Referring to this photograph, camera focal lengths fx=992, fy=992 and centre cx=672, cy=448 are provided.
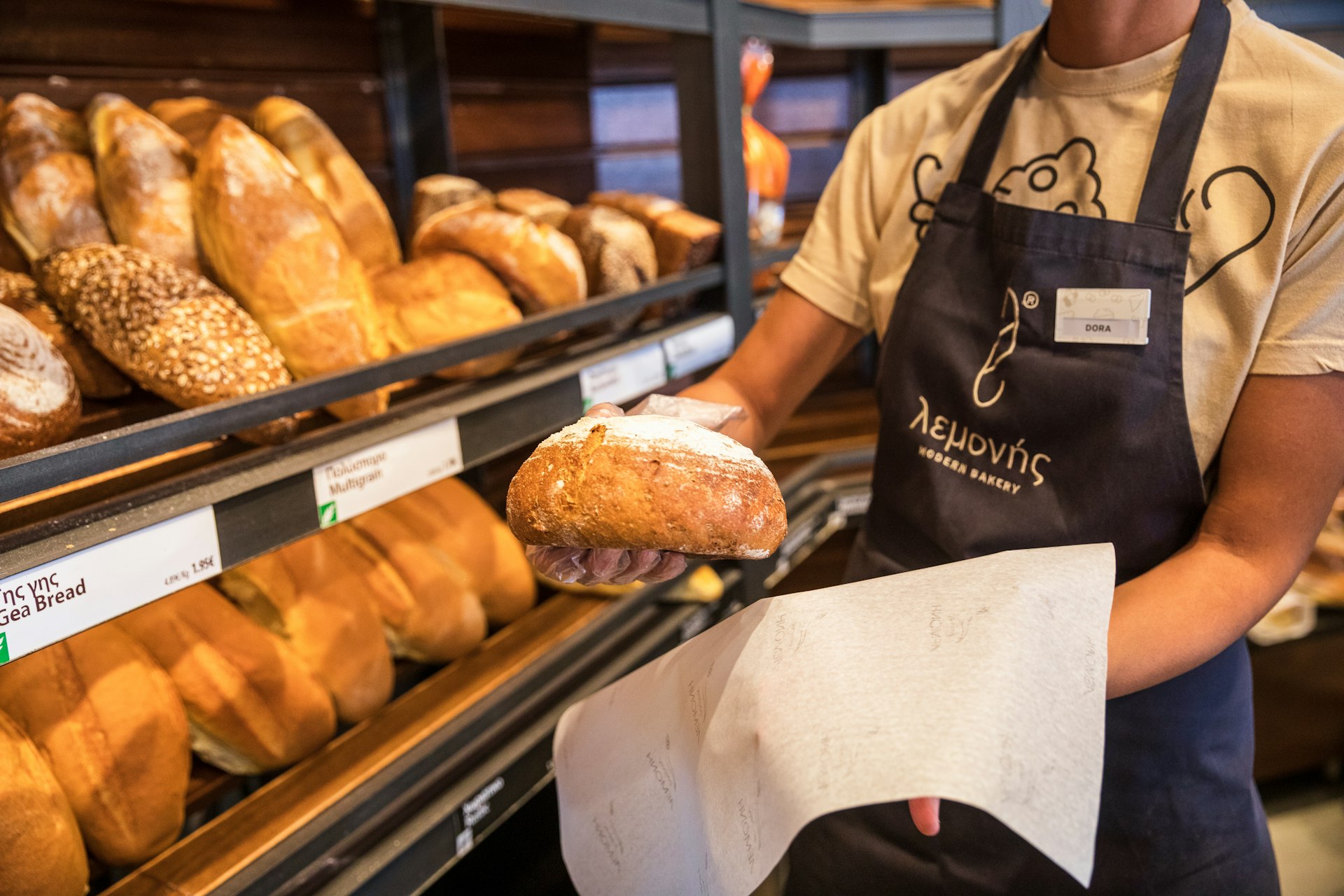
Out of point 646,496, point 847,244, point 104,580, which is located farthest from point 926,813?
point 847,244

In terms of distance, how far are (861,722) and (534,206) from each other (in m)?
1.19

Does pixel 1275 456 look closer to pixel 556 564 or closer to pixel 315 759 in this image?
pixel 556 564

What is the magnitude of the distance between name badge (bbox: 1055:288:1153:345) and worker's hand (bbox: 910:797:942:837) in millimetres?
527

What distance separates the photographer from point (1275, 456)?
0.85m

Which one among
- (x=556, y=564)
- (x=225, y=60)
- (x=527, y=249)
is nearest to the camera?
(x=556, y=564)

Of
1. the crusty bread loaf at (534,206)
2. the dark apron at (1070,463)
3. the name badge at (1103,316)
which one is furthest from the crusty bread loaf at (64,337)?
the name badge at (1103,316)

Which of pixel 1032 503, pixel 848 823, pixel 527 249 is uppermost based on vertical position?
pixel 527 249

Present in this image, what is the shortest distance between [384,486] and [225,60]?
3.00ft

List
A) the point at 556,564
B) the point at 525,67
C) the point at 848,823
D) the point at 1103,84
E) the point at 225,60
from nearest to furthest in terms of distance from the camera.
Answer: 1. the point at 556,564
2. the point at 1103,84
3. the point at 848,823
4. the point at 225,60
5. the point at 525,67

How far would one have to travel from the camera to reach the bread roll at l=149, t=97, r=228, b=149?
4.11 ft

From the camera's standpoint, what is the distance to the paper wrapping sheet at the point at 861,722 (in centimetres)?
64

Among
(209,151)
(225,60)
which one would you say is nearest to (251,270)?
(209,151)

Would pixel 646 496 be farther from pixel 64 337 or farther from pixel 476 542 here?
pixel 476 542

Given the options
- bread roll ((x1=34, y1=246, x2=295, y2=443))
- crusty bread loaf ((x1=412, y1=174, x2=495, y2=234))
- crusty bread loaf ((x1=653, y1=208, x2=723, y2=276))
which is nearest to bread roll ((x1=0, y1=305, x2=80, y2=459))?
bread roll ((x1=34, y1=246, x2=295, y2=443))
